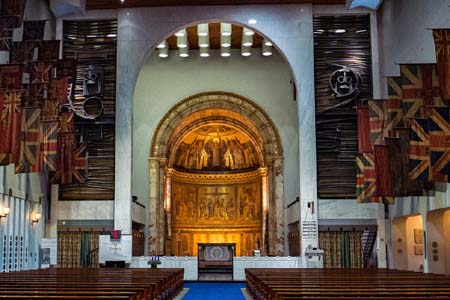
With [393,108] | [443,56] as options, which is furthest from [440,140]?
[393,108]

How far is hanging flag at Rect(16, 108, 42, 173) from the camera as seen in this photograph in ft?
55.4

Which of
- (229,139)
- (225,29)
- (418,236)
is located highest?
(225,29)

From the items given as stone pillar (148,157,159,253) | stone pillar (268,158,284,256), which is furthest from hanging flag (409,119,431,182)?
stone pillar (148,157,159,253)

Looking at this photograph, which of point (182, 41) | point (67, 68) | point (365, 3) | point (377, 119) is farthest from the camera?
point (182, 41)

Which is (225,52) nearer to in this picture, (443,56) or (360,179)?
(360,179)

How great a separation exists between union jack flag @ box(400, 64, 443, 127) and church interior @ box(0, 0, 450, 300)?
0.03m

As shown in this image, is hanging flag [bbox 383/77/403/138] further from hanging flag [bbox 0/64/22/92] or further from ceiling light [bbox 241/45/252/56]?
ceiling light [bbox 241/45/252/56]

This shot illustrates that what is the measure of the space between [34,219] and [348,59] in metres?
13.0

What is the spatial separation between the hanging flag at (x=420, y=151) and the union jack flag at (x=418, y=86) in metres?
0.62

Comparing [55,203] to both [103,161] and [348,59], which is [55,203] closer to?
[103,161]

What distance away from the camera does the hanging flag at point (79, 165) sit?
20.9 meters

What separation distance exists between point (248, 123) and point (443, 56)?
58.2ft

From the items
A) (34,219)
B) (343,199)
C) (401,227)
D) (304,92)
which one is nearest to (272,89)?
(304,92)

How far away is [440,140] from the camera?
13.9 m
